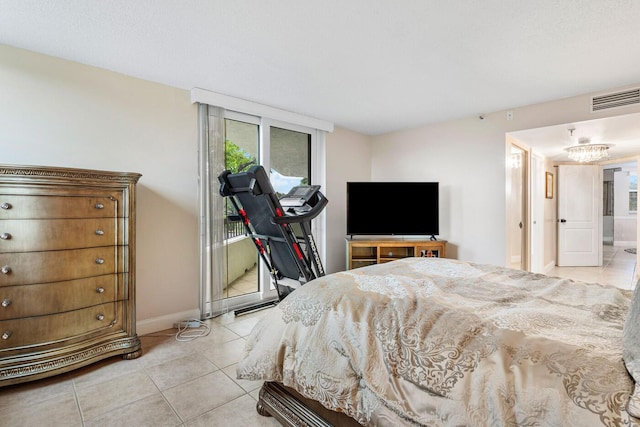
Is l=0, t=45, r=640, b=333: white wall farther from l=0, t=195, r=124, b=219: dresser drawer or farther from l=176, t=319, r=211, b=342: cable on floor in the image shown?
l=0, t=195, r=124, b=219: dresser drawer

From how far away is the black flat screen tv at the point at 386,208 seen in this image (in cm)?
419

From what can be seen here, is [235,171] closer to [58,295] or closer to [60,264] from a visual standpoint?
[60,264]

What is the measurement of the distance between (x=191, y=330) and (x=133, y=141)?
180 centimetres

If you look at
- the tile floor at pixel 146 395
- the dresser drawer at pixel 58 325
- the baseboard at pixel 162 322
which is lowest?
the tile floor at pixel 146 395

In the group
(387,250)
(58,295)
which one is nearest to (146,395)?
(58,295)

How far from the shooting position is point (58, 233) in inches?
81.9

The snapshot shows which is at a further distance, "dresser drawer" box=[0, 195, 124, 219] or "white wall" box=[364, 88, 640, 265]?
"white wall" box=[364, 88, 640, 265]

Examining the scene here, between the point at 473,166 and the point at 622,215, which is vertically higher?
the point at 473,166

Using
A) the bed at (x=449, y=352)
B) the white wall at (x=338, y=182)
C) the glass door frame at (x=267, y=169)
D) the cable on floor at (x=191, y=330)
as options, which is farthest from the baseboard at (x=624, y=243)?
the cable on floor at (x=191, y=330)

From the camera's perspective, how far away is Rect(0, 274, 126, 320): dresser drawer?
1935 millimetres

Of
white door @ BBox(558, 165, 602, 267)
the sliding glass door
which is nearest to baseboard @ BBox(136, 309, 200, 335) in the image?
the sliding glass door

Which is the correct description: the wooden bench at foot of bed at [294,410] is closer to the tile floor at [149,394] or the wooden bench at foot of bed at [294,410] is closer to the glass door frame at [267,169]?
the tile floor at [149,394]

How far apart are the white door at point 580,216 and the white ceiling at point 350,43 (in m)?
3.61

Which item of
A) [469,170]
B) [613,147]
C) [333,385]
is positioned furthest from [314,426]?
[613,147]
